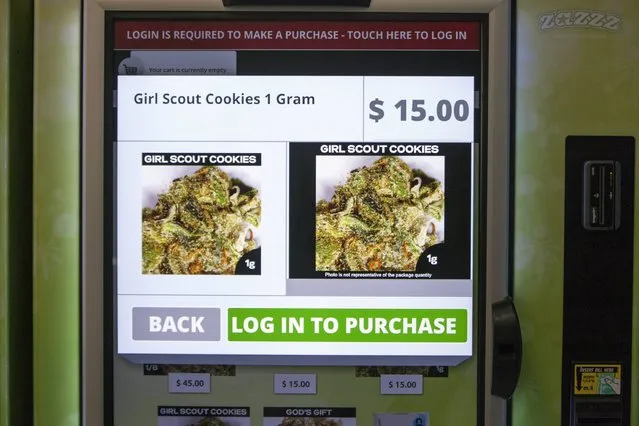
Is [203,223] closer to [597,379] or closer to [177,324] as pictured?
[177,324]

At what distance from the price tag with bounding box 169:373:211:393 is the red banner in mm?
862

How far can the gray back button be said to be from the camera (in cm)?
169

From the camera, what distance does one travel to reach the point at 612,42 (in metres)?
1.64

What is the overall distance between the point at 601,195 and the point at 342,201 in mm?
658

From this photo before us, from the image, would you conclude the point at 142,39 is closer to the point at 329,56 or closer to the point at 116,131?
the point at 116,131

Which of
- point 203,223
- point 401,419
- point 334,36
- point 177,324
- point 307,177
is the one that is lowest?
point 401,419

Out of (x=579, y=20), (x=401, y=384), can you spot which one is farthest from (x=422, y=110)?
(x=401, y=384)

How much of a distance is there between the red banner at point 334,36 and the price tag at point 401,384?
861mm

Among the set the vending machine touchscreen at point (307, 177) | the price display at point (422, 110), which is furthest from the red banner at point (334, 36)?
the price display at point (422, 110)

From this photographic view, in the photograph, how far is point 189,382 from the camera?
1.71m

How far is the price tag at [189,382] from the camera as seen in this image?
1.71m

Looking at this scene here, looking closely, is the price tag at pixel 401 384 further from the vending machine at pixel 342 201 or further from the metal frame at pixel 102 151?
the metal frame at pixel 102 151

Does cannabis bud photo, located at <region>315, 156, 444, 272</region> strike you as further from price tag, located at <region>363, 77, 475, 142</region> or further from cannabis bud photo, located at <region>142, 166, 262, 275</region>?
cannabis bud photo, located at <region>142, 166, 262, 275</region>

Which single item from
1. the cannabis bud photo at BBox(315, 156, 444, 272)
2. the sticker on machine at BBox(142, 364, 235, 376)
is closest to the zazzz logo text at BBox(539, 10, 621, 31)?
the cannabis bud photo at BBox(315, 156, 444, 272)
